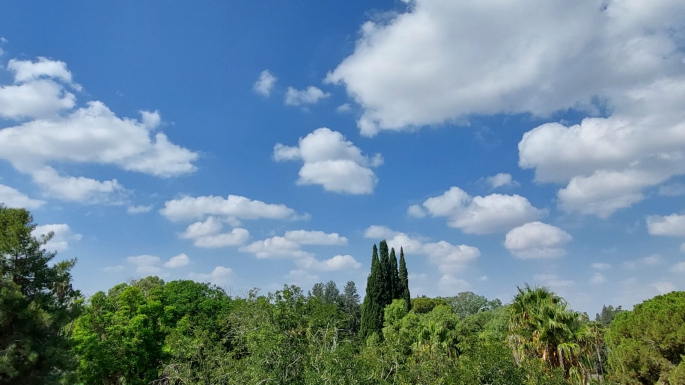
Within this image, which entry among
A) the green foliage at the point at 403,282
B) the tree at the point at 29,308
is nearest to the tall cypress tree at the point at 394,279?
the green foliage at the point at 403,282

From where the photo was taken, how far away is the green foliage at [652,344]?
17.6m

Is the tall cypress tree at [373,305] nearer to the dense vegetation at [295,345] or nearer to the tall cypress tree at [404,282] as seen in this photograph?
the tall cypress tree at [404,282]

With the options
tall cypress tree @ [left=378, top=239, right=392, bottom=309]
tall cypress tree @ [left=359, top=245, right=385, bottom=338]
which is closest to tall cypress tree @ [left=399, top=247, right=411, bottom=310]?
tall cypress tree @ [left=378, top=239, right=392, bottom=309]

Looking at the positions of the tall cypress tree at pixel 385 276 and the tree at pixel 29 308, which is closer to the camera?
the tree at pixel 29 308

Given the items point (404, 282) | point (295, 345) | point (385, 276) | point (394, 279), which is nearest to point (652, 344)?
point (295, 345)

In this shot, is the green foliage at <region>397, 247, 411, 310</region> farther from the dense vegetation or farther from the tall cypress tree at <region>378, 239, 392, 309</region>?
the dense vegetation

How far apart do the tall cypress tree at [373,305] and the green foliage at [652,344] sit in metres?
24.8

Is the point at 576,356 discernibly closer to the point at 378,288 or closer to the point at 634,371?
the point at 634,371

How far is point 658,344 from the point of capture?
18469 millimetres

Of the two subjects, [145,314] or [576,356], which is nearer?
[576,356]

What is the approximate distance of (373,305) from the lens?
1746 inches

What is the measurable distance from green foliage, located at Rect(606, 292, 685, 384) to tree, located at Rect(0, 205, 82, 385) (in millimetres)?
22482

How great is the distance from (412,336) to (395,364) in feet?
56.8

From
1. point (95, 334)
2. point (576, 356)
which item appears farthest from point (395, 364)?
point (95, 334)
